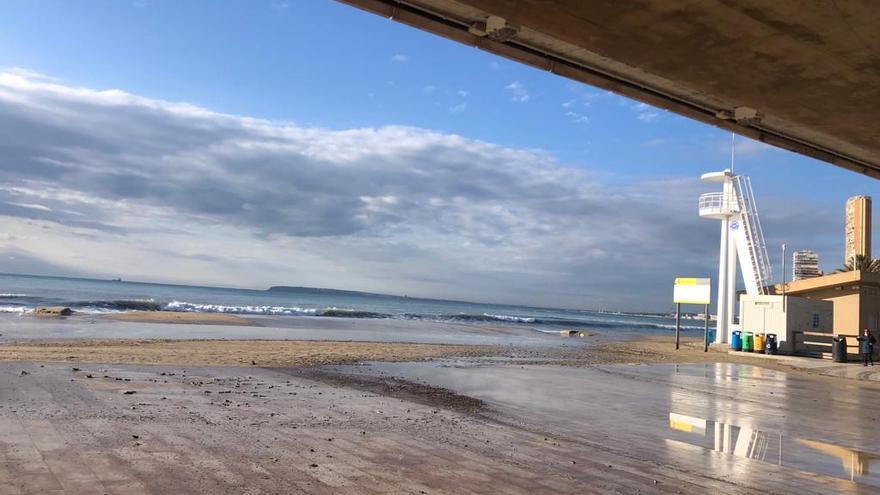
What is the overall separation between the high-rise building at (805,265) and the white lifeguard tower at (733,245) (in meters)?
8.38

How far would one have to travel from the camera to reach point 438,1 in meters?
5.56

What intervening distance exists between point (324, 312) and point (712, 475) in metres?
57.8

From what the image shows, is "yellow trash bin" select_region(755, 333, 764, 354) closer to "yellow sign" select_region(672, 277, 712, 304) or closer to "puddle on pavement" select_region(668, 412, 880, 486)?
"yellow sign" select_region(672, 277, 712, 304)

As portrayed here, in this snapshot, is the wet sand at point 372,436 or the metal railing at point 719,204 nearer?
the wet sand at point 372,436

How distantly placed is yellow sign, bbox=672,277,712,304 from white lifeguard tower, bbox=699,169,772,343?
2.33 meters

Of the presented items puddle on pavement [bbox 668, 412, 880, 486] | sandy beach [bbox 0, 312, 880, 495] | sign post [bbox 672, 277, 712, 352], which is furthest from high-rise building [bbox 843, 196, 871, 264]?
puddle on pavement [bbox 668, 412, 880, 486]

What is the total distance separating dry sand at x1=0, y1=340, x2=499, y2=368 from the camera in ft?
46.8

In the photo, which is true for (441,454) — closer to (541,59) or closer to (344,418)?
(344,418)

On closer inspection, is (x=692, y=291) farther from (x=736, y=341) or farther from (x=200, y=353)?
(x=200, y=353)

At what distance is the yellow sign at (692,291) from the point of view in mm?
30016

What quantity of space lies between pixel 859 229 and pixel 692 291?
62.1 ft

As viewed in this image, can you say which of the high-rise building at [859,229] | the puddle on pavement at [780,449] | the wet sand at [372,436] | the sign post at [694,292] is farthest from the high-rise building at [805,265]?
the puddle on pavement at [780,449]


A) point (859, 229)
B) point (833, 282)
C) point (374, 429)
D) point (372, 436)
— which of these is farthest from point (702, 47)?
point (859, 229)

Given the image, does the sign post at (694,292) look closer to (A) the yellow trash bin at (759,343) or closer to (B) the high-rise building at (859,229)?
(A) the yellow trash bin at (759,343)
